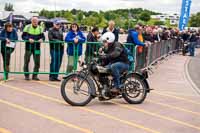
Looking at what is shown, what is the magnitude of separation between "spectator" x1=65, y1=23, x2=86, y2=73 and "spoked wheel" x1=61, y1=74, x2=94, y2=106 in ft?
10.5

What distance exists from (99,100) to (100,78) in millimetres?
541

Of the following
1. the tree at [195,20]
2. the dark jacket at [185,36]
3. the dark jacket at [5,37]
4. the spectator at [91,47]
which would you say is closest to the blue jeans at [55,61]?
the spectator at [91,47]

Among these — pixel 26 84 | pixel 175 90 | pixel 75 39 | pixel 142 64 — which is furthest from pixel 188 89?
pixel 26 84

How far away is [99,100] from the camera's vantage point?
9.30 m

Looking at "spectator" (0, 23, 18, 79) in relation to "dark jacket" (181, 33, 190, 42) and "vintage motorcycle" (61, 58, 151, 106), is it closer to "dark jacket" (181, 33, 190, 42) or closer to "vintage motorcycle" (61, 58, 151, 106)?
"vintage motorcycle" (61, 58, 151, 106)

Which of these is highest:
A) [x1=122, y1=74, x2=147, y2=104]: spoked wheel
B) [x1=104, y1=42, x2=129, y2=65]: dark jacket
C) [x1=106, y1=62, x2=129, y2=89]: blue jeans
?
[x1=104, y1=42, x2=129, y2=65]: dark jacket

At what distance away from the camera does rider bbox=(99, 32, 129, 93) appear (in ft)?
29.6

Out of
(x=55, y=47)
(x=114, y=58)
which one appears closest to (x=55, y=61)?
(x=55, y=47)

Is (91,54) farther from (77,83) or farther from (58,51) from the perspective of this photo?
(77,83)

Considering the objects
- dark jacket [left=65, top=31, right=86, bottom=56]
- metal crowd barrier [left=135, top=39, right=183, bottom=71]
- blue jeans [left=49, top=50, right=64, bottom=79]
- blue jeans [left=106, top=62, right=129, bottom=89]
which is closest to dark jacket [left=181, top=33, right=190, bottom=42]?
metal crowd barrier [left=135, top=39, right=183, bottom=71]

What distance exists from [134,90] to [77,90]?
4.20 feet

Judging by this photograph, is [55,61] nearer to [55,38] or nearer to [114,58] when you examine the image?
[55,38]

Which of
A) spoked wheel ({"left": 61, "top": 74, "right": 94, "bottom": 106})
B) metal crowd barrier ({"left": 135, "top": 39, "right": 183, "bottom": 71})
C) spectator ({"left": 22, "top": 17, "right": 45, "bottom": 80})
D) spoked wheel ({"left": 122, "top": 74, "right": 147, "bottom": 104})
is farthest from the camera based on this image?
metal crowd barrier ({"left": 135, "top": 39, "right": 183, "bottom": 71})

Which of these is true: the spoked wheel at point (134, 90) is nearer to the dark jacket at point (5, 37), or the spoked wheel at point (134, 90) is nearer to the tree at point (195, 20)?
the dark jacket at point (5, 37)
